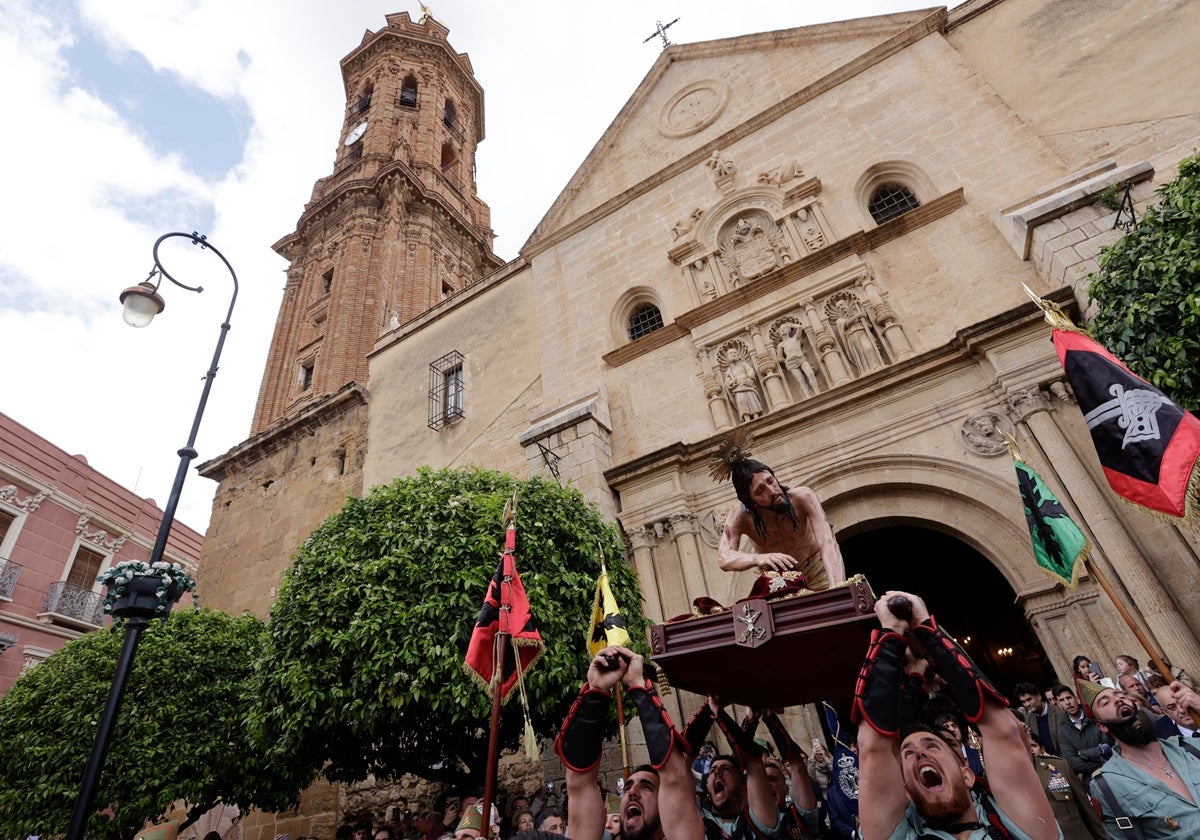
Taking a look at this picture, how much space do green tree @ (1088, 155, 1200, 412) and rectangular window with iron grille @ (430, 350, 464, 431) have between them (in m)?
11.4

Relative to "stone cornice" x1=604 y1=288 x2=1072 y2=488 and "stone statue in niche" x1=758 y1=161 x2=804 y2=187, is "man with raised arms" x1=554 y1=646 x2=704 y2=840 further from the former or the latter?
"stone statue in niche" x1=758 y1=161 x2=804 y2=187

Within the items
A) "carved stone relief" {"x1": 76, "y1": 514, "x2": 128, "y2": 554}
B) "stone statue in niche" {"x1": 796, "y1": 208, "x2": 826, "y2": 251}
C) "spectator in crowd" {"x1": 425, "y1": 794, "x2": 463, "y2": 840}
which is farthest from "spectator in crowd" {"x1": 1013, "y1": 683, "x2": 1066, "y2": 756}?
"carved stone relief" {"x1": 76, "y1": 514, "x2": 128, "y2": 554}

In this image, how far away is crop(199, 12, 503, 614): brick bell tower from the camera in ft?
53.9

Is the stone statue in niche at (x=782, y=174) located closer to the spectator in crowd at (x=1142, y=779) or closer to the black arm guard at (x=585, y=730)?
the spectator in crowd at (x=1142, y=779)

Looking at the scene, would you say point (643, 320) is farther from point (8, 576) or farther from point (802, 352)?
point (8, 576)

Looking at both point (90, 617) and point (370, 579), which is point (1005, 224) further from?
point (90, 617)

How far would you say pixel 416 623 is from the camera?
720 cm

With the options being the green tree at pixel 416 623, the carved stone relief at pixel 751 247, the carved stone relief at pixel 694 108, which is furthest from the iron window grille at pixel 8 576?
the carved stone relief at pixel 694 108

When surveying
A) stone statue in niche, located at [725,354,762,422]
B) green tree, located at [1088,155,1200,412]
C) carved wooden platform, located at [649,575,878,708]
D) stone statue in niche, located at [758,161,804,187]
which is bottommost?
A: carved wooden platform, located at [649,575,878,708]

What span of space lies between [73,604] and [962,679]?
23.4 meters

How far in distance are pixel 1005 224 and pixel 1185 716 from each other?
6.86 meters

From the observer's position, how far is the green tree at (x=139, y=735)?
861cm

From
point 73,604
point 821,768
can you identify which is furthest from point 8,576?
point 821,768

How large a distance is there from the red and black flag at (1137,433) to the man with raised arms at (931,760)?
163 inches
